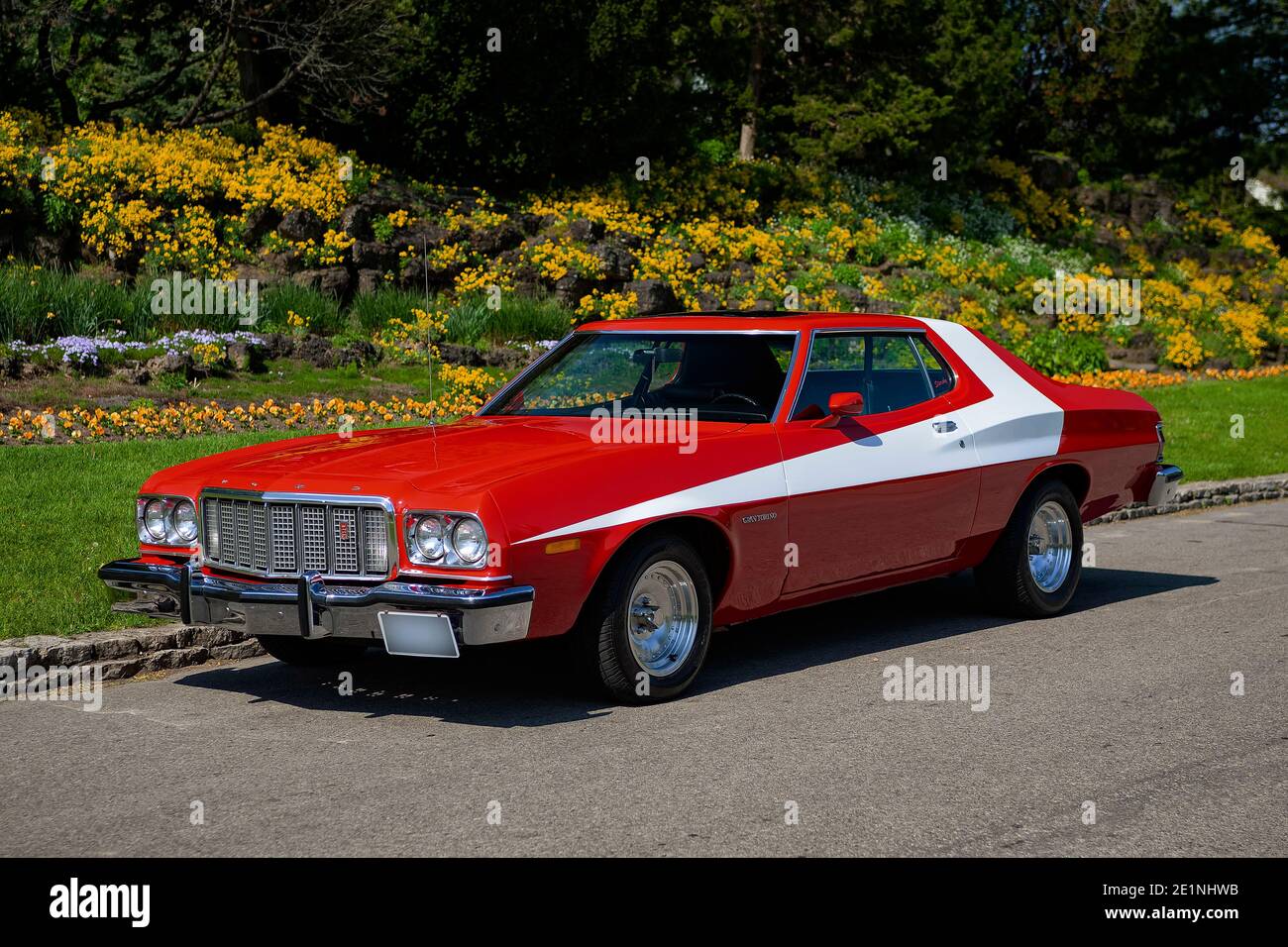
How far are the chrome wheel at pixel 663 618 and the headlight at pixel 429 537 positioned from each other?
35.5 inches

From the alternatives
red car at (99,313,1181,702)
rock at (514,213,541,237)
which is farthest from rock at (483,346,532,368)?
red car at (99,313,1181,702)

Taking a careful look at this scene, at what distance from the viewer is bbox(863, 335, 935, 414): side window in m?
7.98

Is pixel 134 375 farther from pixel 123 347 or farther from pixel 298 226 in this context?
pixel 298 226

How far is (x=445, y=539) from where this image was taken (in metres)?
6.05

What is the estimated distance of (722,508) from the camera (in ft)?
22.3

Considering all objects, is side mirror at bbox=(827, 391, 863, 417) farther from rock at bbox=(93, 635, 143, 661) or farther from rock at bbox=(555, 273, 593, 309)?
rock at bbox=(555, 273, 593, 309)

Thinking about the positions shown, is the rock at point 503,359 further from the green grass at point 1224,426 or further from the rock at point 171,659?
the rock at point 171,659

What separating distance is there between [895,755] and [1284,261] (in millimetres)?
28256

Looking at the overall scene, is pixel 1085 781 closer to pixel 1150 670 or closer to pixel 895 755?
pixel 895 755

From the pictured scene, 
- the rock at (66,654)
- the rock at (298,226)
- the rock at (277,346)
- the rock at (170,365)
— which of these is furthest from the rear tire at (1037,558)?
the rock at (298,226)

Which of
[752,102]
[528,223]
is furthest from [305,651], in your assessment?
[752,102]

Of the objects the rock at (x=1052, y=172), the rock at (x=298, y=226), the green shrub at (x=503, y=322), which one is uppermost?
the rock at (x=1052, y=172)

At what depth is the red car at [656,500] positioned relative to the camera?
6102mm
